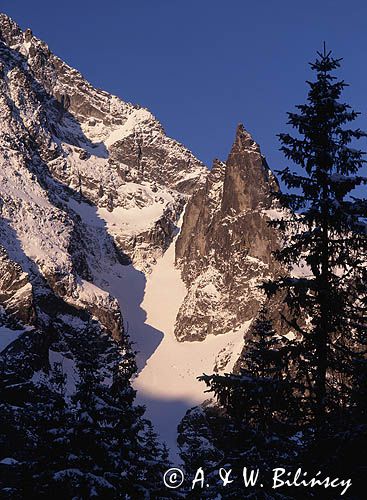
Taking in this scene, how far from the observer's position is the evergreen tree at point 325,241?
56.9 feet

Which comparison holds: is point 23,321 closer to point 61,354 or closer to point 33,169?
point 61,354

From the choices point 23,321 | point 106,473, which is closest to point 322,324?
point 106,473

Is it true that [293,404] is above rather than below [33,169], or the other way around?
below

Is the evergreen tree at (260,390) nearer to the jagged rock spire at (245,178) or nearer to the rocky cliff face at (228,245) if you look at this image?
the rocky cliff face at (228,245)

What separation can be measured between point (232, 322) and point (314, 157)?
141259 millimetres

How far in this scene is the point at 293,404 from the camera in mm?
16969

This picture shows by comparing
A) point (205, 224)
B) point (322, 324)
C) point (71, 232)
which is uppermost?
point (205, 224)

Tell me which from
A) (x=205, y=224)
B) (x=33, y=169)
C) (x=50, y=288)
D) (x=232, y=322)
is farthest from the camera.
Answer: (x=205, y=224)

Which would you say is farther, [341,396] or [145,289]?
[145,289]

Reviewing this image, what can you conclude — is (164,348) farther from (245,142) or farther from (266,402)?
(266,402)

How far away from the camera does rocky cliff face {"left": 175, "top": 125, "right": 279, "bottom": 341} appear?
161 m

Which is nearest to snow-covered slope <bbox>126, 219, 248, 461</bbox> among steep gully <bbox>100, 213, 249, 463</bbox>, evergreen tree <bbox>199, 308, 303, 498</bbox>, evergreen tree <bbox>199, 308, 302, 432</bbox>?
steep gully <bbox>100, 213, 249, 463</bbox>

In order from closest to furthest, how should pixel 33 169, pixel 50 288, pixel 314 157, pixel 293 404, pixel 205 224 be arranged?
pixel 293 404 < pixel 314 157 < pixel 50 288 < pixel 33 169 < pixel 205 224

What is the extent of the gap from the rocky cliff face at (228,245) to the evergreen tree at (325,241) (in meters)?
130
